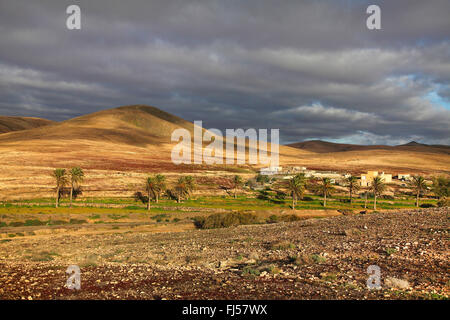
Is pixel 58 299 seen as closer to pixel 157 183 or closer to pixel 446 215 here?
pixel 446 215

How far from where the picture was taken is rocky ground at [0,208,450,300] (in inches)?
566

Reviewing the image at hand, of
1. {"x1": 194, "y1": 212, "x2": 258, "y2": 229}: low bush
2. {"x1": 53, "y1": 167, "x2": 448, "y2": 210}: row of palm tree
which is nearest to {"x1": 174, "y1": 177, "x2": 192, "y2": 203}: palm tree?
{"x1": 53, "y1": 167, "x2": 448, "y2": 210}: row of palm tree

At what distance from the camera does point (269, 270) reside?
17703 mm

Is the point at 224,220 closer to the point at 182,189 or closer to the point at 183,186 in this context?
the point at 183,186

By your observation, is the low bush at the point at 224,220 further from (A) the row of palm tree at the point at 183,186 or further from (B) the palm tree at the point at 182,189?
(B) the palm tree at the point at 182,189

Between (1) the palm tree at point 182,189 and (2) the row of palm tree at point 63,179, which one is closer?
(2) the row of palm tree at point 63,179

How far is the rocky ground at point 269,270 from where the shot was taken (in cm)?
1438

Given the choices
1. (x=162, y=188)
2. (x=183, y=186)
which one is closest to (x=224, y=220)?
(x=183, y=186)

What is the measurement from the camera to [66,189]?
83.1 m

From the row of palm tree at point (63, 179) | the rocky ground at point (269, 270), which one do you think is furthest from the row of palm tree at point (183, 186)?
the rocky ground at point (269, 270)

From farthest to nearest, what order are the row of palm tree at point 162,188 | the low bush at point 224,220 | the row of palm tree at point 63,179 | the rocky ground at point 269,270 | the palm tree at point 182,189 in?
the palm tree at point 182,189, the row of palm tree at point 162,188, the row of palm tree at point 63,179, the low bush at point 224,220, the rocky ground at point 269,270

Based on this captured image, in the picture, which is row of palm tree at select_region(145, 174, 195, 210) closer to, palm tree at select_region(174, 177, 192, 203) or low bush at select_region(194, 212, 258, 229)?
palm tree at select_region(174, 177, 192, 203)
